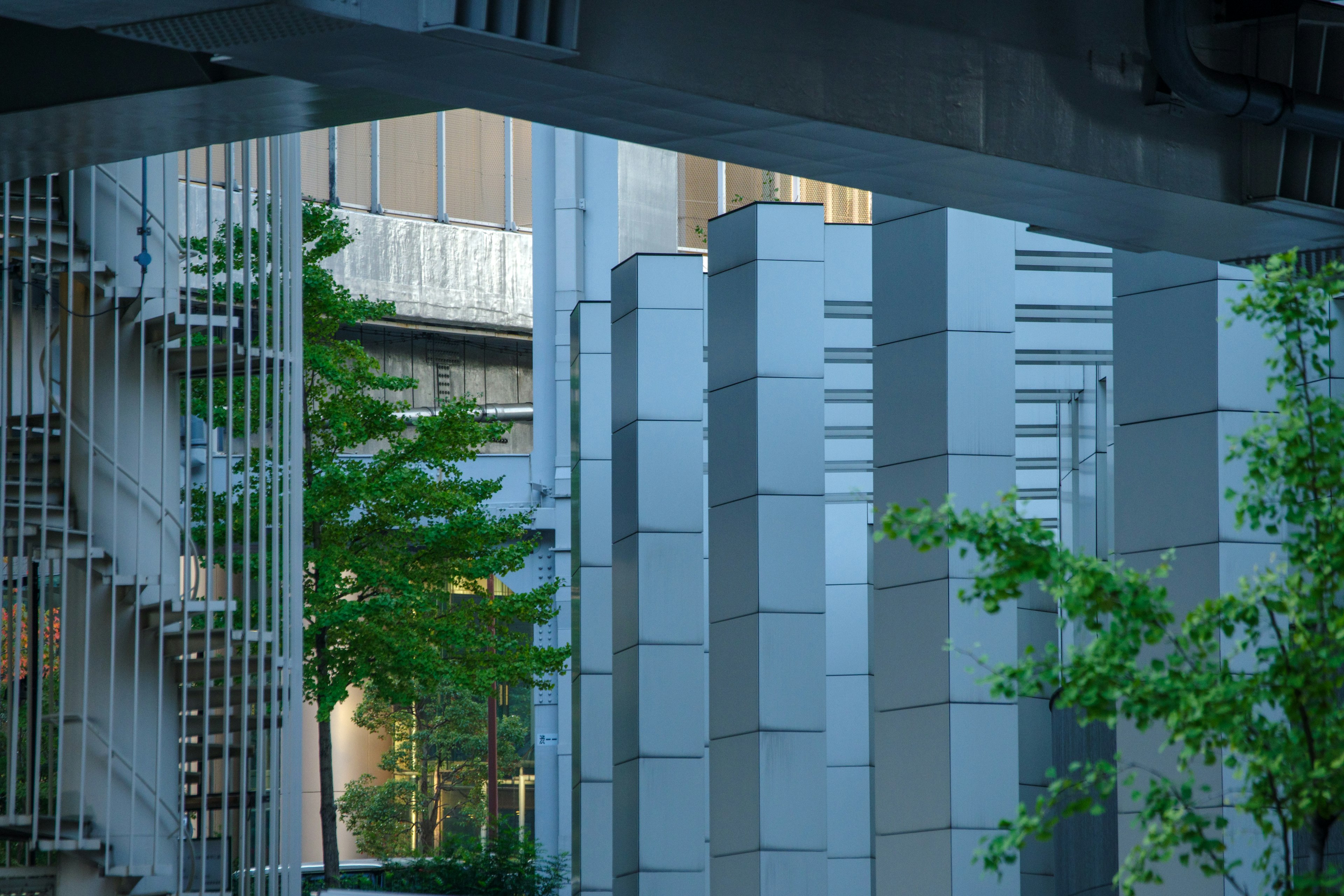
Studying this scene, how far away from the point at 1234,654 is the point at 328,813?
20635 millimetres

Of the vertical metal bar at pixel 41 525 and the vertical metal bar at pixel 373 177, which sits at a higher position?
the vertical metal bar at pixel 373 177

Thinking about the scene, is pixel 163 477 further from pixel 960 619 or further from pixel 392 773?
pixel 392 773

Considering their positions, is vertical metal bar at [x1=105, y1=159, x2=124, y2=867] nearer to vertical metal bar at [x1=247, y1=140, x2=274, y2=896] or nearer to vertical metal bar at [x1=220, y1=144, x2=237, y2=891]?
vertical metal bar at [x1=220, y1=144, x2=237, y2=891]

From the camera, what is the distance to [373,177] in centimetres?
4709

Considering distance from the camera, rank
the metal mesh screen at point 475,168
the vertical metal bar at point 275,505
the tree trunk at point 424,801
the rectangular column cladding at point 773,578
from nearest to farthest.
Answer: the vertical metal bar at point 275,505 → the rectangular column cladding at point 773,578 → the tree trunk at point 424,801 → the metal mesh screen at point 475,168

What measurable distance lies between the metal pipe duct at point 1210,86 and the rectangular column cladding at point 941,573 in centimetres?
607

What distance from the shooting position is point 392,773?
144ft

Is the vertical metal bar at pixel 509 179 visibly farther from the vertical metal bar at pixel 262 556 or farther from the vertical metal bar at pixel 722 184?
the vertical metal bar at pixel 262 556

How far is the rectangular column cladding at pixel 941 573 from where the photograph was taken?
16.0 metres

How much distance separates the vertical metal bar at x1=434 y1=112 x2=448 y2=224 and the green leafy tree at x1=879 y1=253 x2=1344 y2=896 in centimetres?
4175

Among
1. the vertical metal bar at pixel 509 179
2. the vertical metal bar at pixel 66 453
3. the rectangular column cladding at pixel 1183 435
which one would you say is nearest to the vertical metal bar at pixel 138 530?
the vertical metal bar at pixel 66 453

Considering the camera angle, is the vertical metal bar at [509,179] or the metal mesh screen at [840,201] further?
the vertical metal bar at [509,179]

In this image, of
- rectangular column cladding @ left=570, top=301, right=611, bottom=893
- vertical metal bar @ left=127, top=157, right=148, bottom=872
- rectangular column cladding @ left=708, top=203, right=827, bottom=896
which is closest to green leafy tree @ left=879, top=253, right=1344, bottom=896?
vertical metal bar @ left=127, top=157, right=148, bottom=872

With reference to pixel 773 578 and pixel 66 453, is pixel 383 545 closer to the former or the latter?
pixel 773 578
